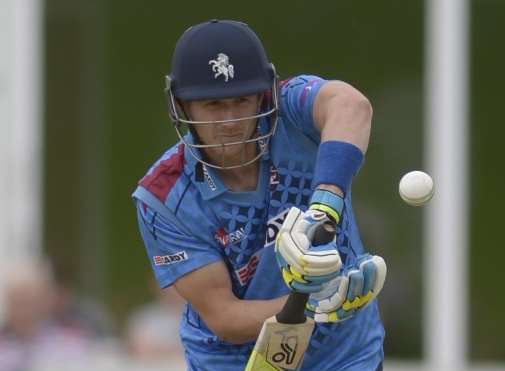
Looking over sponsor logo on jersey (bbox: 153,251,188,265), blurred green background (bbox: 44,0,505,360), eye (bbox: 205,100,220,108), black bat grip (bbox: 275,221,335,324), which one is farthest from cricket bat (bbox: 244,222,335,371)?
blurred green background (bbox: 44,0,505,360)

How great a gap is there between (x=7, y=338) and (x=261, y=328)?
3.49m

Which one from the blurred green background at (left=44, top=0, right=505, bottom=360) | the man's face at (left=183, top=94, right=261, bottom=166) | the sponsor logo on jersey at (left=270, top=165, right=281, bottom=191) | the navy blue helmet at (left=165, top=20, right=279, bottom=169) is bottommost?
the blurred green background at (left=44, top=0, right=505, bottom=360)

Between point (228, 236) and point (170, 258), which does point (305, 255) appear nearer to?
point (228, 236)

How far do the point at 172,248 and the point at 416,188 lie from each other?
830mm

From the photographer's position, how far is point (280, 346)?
400 cm

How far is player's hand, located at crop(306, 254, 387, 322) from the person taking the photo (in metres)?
3.87

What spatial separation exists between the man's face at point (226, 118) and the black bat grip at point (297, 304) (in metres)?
0.45

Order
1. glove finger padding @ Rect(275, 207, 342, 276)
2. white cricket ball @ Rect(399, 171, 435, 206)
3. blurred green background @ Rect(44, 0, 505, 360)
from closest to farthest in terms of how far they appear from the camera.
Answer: glove finger padding @ Rect(275, 207, 342, 276), white cricket ball @ Rect(399, 171, 435, 206), blurred green background @ Rect(44, 0, 505, 360)

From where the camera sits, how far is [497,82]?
8695 millimetres

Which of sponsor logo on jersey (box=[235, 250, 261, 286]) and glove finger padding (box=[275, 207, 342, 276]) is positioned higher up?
glove finger padding (box=[275, 207, 342, 276])

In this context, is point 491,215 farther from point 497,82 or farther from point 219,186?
point 219,186

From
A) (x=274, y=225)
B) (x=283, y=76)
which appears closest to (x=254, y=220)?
(x=274, y=225)

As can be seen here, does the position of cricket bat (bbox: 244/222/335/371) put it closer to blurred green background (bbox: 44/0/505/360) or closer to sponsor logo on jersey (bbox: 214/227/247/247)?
sponsor logo on jersey (bbox: 214/227/247/247)

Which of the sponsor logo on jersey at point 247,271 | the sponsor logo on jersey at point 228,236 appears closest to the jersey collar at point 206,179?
the sponsor logo on jersey at point 228,236
